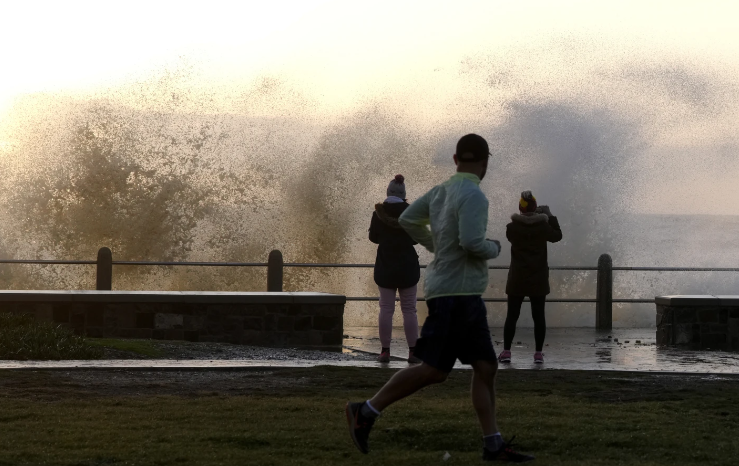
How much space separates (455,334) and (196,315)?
333 inches

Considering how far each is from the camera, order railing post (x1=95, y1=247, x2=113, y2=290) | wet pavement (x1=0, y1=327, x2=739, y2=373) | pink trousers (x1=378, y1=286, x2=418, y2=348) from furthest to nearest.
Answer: railing post (x1=95, y1=247, x2=113, y2=290), pink trousers (x1=378, y1=286, x2=418, y2=348), wet pavement (x1=0, y1=327, x2=739, y2=373)

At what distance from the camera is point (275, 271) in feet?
56.1

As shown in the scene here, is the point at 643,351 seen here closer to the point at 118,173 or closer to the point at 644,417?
the point at 644,417

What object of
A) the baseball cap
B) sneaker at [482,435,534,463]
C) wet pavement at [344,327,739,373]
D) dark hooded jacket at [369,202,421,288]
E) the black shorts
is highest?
the baseball cap

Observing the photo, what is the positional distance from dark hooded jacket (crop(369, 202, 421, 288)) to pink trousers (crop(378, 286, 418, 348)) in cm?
14

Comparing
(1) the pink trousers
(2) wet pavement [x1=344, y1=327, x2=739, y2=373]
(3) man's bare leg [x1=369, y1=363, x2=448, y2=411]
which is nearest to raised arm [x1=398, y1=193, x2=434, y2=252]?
(3) man's bare leg [x1=369, y1=363, x2=448, y2=411]

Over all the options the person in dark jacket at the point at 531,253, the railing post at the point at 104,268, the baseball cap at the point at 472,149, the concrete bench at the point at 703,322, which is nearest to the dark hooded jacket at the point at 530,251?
the person in dark jacket at the point at 531,253

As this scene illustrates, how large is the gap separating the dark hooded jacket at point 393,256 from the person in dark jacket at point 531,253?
1.08 m

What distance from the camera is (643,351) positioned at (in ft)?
45.9

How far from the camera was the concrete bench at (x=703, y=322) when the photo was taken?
49.0 ft

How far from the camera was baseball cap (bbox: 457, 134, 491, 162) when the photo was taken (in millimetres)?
6016

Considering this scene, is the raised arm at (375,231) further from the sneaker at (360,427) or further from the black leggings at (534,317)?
the sneaker at (360,427)

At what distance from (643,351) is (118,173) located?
17526 millimetres

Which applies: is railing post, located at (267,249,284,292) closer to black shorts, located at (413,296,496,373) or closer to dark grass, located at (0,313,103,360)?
dark grass, located at (0,313,103,360)
